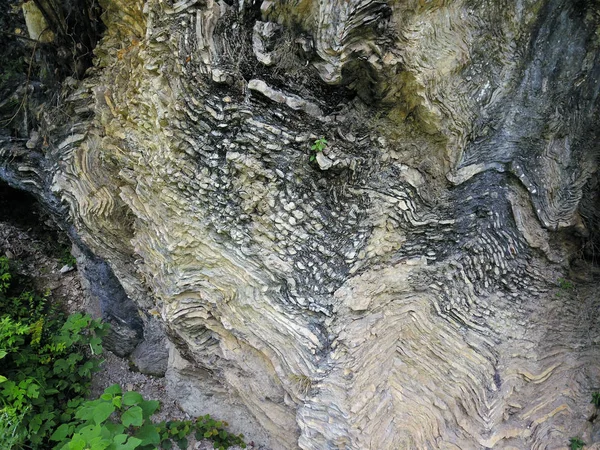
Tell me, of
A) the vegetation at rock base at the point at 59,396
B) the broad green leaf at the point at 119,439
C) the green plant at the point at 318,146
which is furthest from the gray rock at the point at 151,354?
the green plant at the point at 318,146

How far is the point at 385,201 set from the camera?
2.78 m

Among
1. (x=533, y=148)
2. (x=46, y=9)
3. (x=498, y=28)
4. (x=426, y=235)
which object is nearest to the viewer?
(x=498, y=28)

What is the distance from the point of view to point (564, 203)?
2705 mm

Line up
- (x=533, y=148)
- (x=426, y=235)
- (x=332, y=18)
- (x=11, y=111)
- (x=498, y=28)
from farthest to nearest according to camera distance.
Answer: (x=11, y=111) → (x=426, y=235) → (x=533, y=148) → (x=498, y=28) → (x=332, y=18)

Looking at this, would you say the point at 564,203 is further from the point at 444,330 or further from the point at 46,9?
the point at 46,9

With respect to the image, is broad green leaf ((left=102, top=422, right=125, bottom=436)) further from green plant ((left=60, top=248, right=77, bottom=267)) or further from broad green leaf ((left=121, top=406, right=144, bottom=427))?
green plant ((left=60, top=248, right=77, bottom=267))

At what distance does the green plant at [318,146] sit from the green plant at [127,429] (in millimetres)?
2250

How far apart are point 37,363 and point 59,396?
0.37m

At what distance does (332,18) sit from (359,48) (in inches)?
A: 8.9

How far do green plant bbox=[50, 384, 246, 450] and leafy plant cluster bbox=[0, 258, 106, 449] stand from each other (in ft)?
0.72

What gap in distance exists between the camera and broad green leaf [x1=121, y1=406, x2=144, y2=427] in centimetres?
295

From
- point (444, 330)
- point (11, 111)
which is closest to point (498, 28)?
point (444, 330)

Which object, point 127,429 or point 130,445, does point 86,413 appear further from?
point 127,429

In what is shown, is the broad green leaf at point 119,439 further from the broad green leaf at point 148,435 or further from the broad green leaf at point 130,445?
the broad green leaf at point 148,435
